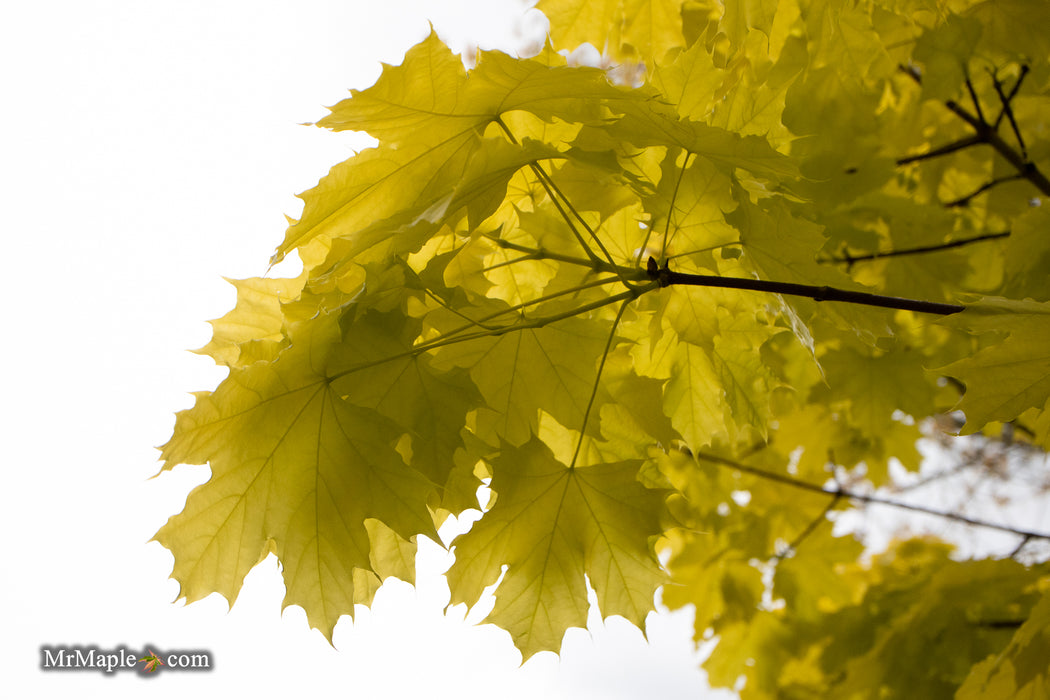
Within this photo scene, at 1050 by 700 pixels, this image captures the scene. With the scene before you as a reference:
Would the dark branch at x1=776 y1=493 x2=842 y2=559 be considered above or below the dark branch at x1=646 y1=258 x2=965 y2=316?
above

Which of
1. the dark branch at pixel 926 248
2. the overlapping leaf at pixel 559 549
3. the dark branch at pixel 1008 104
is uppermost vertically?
the dark branch at pixel 1008 104

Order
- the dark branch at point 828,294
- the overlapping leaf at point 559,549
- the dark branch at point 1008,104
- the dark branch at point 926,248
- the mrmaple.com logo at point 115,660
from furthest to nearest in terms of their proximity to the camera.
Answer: the mrmaple.com logo at point 115,660, the dark branch at point 1008,104, the dark branch at point 926,248, the overlapping leaf at point 559,549, the dark branch at point 828,294

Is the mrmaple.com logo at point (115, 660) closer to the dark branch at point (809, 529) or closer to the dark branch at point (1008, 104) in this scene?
the dark branch at point (809, 529)

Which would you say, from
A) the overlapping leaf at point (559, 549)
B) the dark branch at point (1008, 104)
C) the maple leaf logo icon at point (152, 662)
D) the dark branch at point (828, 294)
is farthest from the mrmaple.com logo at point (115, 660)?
the dark branch at point (1008, 104)

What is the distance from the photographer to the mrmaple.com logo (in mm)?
2416

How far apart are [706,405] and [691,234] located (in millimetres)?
334

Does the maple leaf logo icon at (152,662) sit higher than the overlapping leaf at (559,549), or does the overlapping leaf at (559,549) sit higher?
the maple leaf logo icon at (152,662)

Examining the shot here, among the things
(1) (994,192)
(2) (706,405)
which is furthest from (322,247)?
(1) (994,192)

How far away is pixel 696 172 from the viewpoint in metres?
1.09

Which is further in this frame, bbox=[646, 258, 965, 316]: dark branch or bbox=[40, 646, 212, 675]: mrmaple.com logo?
bbox=[40, 646, 212, 675]: mrmaple.com logo

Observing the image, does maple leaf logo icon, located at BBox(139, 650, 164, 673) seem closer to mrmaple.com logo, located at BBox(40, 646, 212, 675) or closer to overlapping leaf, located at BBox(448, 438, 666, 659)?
mrmaple.com logo, located at BBox(40, 646, 212, 675)

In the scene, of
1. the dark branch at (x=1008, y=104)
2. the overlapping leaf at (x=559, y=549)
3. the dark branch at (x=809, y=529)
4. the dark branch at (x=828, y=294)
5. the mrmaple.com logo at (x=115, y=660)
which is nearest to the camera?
the dark branch at (x=828, y=294)

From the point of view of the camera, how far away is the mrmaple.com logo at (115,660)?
242cm

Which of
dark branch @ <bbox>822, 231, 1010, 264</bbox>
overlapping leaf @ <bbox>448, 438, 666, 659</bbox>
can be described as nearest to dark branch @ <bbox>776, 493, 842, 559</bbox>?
dark branch @ <bbox>822, 231, 1010, 264</bbox>
